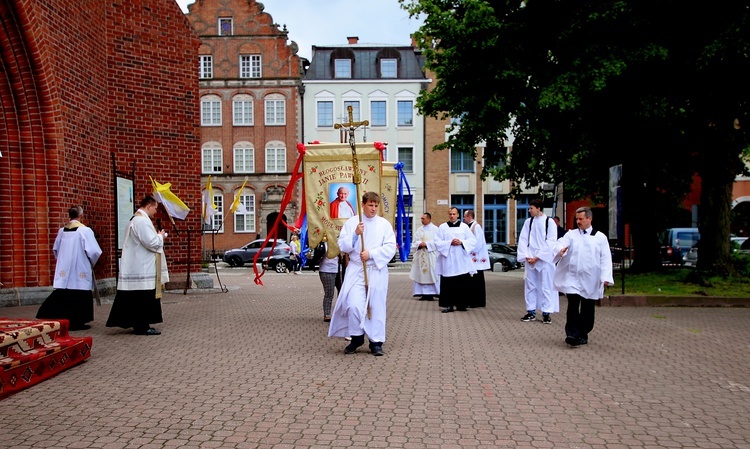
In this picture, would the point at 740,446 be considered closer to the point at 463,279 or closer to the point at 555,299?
the point at 555,299

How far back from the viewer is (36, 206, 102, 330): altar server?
10219 millimetres

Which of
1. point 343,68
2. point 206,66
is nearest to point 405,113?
point 343,68

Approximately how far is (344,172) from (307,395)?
16.4 feet

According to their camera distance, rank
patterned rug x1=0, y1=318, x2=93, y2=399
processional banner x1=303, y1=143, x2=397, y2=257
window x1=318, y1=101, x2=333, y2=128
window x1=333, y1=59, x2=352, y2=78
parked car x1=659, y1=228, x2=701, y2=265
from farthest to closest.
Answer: window x1=333, y1=59, x2=352, y2=78 < window x1=318, y1=101, x2=333, y2=128 < parked car x1=659, y1=228, x2=701, y2=265 < processional banner x1=303, y1=143, x2=397, y2=257 < patterned rug x1=0, y1=318, x2=93, y2=399

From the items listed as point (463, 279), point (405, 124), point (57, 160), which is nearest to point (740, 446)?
point (463, 279)

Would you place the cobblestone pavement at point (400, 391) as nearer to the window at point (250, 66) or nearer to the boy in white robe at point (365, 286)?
the boy in white robe at point (365, 286)

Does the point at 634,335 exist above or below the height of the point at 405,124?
below

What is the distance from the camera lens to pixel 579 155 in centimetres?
1953

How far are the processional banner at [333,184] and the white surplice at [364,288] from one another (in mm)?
1788

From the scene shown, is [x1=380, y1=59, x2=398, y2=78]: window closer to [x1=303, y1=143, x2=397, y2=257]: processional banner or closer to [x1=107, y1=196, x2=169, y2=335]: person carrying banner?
[x1=303, y1=143, x2=397, y2=257]: processional banner

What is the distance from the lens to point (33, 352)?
266 inches

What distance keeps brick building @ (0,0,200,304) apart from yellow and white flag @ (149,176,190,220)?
609 millimetres

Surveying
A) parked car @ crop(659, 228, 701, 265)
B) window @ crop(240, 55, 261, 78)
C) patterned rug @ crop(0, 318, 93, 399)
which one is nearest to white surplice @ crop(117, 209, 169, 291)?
patterned rug @ crop(0, 318, 93, 399)

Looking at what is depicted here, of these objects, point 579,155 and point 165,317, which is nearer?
point 165,317
